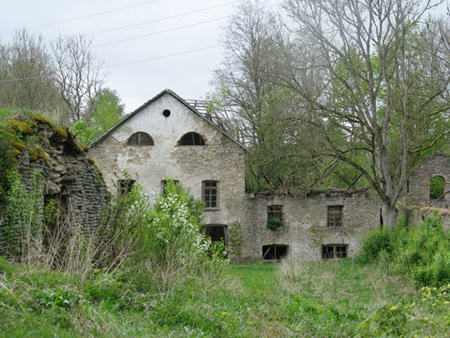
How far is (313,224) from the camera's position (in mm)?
25328

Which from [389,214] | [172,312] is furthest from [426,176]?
[172,312]

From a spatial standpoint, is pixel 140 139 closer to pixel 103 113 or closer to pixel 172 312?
pixel 103 113

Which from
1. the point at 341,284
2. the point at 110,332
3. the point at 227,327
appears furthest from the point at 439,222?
the point at 110,332

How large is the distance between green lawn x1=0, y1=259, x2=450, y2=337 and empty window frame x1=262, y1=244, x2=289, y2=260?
1492 centimetres

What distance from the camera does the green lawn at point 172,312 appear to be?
18.8 feet

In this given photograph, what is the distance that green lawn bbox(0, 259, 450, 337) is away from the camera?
18.8 ft

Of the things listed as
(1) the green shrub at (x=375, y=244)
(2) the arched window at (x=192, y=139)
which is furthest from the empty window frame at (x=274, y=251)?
(2) the arched window at (x=192, y=139)

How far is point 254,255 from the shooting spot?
2512cm

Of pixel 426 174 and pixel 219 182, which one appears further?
pixel 426 174

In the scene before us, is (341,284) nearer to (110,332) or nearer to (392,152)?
(110,332)

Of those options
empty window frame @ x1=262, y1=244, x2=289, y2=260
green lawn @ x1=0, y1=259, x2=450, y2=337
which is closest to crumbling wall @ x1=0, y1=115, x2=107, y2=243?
green lawn @ x1=0, y1=259, x2=450, y2=337

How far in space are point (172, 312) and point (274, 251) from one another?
1905 cm

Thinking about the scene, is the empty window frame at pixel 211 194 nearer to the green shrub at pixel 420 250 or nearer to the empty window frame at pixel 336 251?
the empty window frame at pixel 336 251

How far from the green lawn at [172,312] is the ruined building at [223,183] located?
14541 mm
